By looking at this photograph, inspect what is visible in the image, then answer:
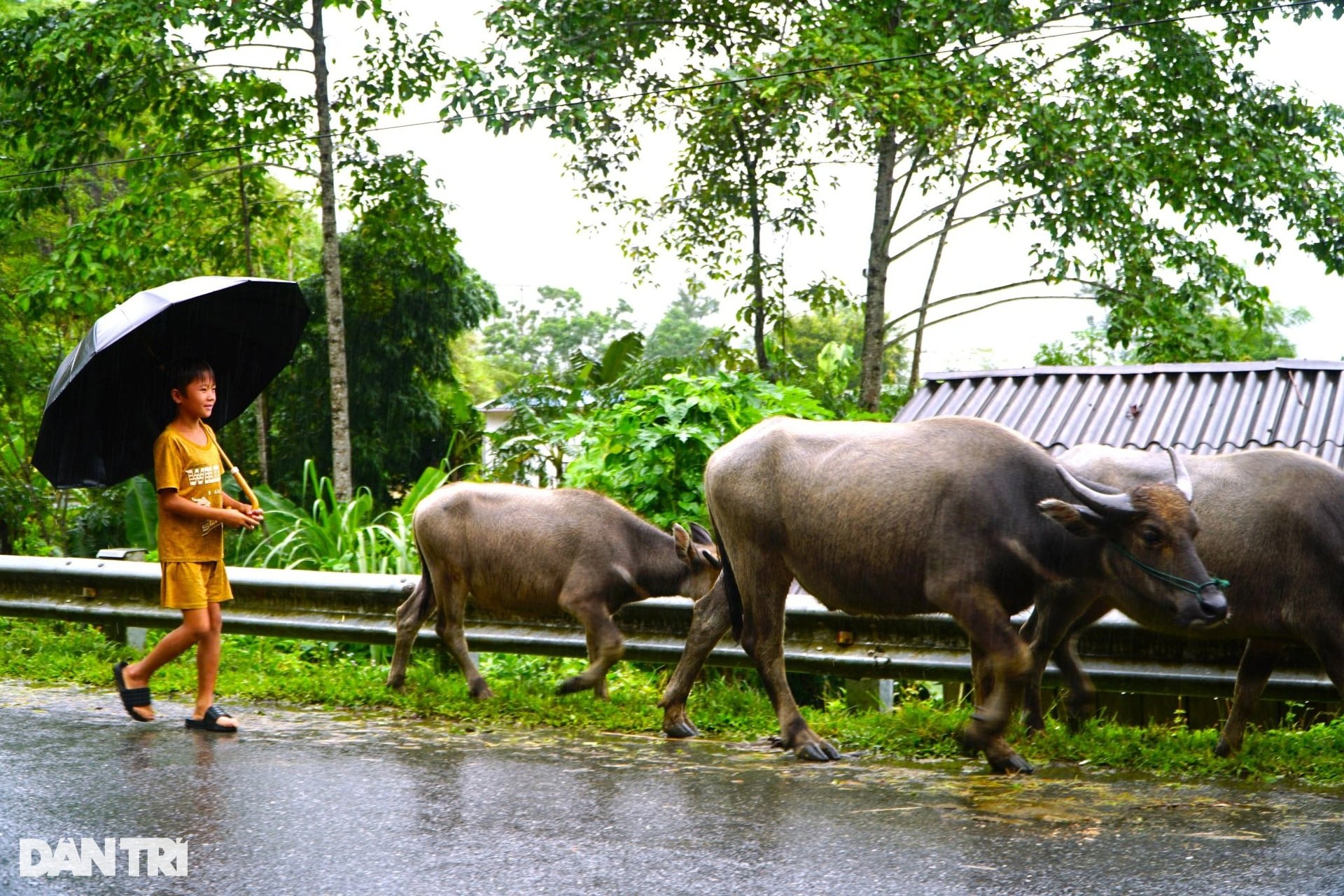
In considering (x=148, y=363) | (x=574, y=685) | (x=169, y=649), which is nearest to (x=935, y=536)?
(x=574, y=685)

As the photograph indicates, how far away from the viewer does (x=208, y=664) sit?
6199 millimetres

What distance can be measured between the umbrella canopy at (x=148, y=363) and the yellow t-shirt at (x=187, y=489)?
0.70 feet

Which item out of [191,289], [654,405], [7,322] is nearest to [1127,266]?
[654,405]

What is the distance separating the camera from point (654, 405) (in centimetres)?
951

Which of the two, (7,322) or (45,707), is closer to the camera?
(45,707)

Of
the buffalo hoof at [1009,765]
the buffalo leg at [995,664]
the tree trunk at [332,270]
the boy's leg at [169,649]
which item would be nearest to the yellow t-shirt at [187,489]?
the boy's leg at [169,649]

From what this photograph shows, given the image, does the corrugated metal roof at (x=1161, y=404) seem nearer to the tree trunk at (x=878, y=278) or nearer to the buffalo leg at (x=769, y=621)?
the buffalo leg at (x=769, y=621)

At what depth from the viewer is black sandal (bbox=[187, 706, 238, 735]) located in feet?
19.8

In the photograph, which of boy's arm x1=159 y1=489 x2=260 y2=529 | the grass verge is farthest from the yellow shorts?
the grass verge

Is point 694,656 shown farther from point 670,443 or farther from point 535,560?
point 670,443

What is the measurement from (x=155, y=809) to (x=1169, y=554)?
12.1 ft

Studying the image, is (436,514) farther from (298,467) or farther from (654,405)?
(298,467)

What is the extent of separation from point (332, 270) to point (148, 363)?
32.8 ft

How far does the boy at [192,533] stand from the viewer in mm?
5984
